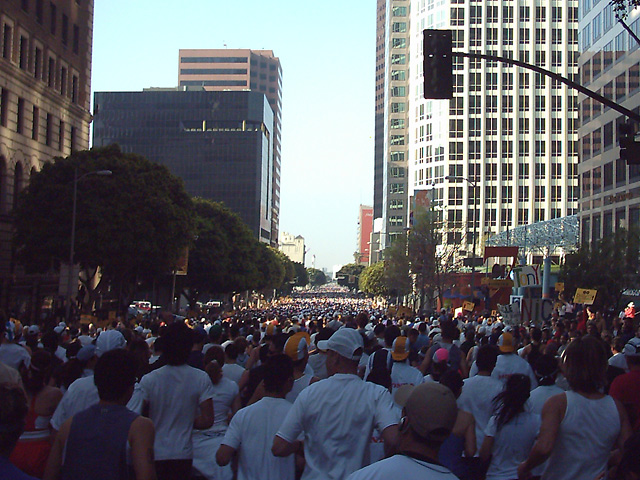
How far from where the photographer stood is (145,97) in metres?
169

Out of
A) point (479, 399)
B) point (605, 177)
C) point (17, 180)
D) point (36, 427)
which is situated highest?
point (605, 177)

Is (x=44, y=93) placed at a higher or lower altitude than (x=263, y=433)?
higher

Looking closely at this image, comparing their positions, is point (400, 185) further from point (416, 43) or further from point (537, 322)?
point (537, 322)

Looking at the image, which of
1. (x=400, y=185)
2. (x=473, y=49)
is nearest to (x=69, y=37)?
(x=473, y=49)

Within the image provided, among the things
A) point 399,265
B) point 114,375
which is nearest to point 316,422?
point 114,375

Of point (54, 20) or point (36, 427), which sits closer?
point (36, 427)

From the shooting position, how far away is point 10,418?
148 inches

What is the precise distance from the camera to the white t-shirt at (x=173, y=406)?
6727mm

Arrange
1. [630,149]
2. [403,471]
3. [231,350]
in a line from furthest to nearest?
1. [630,149]
2. [231,350]
3. [403,471]

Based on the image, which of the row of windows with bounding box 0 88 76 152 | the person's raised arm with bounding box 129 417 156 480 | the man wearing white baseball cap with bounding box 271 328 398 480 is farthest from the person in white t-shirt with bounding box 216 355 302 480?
the row of windows with bounding box 0 88 76 152

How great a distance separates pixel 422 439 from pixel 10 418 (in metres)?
1.68

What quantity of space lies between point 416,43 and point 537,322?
107575 mm

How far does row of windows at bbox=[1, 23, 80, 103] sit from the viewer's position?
48.1m

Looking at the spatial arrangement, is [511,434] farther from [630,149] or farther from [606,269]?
[606,269]
